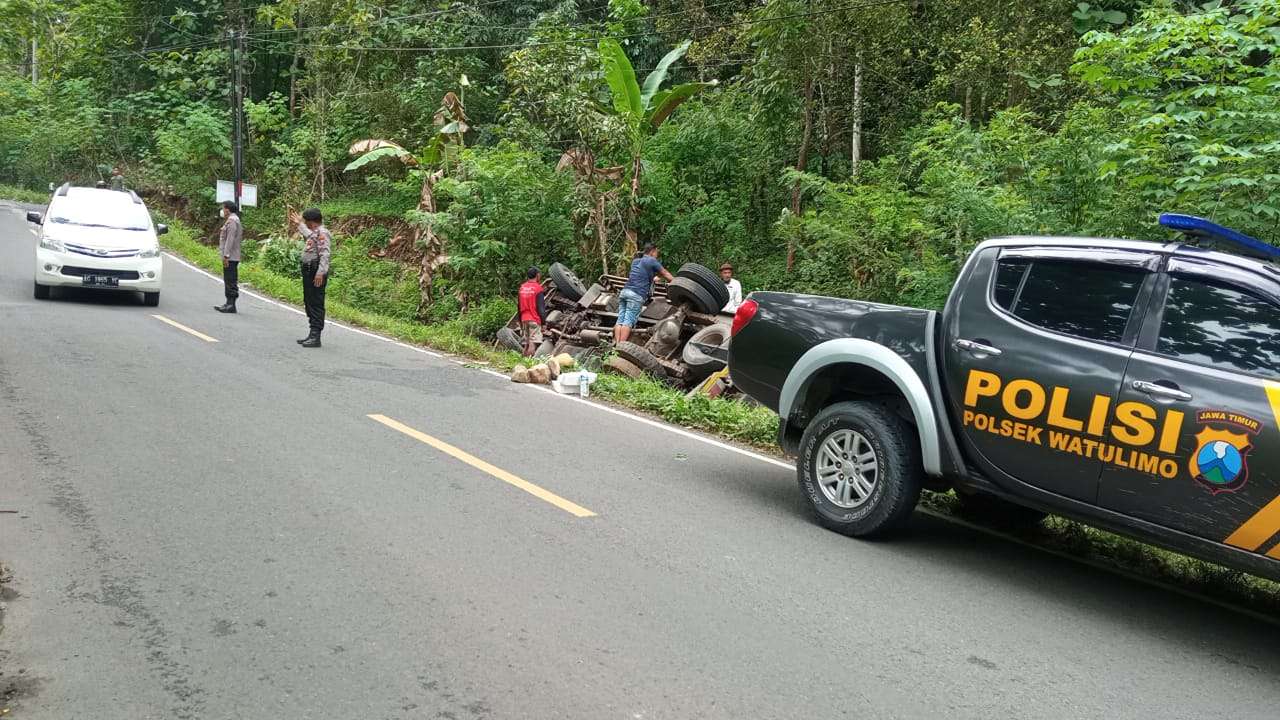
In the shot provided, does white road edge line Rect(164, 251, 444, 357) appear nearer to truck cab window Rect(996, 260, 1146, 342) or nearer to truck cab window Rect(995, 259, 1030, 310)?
truck cab window Rect(995, 259, 1030, 310)

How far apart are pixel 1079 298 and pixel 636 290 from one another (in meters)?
10.3

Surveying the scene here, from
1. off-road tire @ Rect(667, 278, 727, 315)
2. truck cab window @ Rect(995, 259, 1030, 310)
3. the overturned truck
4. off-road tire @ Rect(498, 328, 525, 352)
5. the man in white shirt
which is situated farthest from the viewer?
off-road tire @ Rect(498, 328, 525, 352)

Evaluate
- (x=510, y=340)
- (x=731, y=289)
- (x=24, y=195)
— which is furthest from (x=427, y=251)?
(x=24, y=195)

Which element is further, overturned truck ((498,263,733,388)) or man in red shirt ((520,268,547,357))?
man in red shirt ((520,268,547,357))

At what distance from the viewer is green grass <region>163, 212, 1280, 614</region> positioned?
231 inches

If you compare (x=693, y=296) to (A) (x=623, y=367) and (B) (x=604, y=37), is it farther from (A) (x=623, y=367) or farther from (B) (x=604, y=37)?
(B) (x=604, y=37)

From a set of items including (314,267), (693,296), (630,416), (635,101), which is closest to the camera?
(630,416)

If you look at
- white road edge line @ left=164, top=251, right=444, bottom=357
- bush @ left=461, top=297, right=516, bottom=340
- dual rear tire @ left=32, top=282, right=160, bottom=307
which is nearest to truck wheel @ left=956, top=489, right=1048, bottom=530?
white road edge line @ left=164, top=251, right=444, bottom=357

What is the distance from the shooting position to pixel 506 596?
4.68 metres

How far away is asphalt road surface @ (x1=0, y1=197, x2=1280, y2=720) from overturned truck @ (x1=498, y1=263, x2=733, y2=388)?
5.32 metres

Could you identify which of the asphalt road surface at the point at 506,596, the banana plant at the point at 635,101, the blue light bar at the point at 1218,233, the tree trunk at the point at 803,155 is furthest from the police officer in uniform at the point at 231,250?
the blue light bar at the point at 1218,233

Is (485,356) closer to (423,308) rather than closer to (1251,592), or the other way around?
(423,308)

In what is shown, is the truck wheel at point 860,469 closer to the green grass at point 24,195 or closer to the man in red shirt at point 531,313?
the man in red shirt at point 531,313

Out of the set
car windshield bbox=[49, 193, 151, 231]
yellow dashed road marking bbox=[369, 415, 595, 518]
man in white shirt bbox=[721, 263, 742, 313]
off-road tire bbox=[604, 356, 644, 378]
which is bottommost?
off-road tire bbox=[604, 356, 644, 378]
